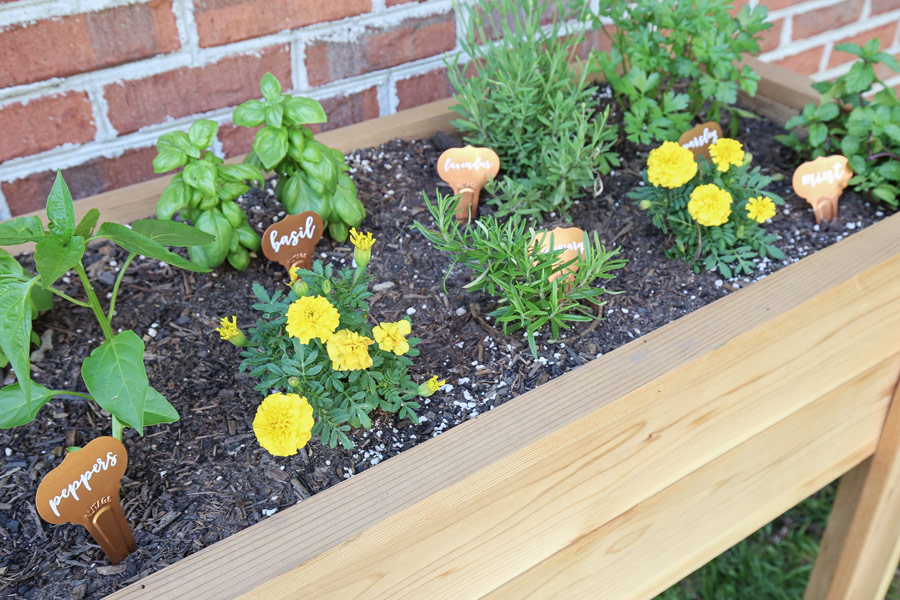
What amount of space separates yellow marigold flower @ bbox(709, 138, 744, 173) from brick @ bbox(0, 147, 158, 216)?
93cm

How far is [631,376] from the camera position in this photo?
85 cm

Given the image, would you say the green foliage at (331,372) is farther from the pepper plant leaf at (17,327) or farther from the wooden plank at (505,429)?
the pepper plant leaf at (17,327)

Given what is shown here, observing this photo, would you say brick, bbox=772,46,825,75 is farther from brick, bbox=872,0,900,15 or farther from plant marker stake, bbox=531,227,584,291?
plant marker stake, bbox=531,227,584,291

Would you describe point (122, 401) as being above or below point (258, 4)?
below

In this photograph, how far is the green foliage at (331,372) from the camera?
32.8 inches

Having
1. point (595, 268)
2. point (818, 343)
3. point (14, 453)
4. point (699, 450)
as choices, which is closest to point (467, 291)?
point (595, 268)

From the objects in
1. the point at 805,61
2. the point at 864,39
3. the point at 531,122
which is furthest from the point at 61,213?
the point at 864,39

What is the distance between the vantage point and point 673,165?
1.06m

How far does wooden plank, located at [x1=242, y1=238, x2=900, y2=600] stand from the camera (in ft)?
2.41

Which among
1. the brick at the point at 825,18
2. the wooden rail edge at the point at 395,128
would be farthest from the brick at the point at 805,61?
the wooden rail edge at the point at 395,128

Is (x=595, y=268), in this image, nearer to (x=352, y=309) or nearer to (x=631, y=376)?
(x=631, y=376)

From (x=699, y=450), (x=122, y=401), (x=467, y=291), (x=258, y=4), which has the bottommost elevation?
(x=699, y=450)

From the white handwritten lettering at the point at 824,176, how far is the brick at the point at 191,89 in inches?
35.4

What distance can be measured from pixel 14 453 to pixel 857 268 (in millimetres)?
1090
